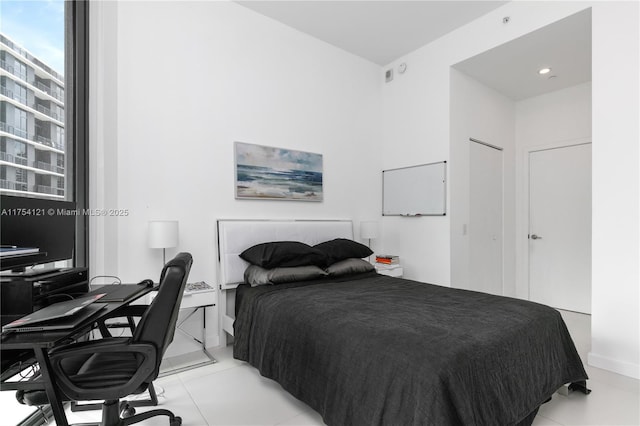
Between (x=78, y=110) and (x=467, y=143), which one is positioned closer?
(x=78, y=110)

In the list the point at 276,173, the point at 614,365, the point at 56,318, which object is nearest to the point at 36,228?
the point at 56,318

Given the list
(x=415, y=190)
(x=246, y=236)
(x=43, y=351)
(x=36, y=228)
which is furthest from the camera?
(x=415, y=190)

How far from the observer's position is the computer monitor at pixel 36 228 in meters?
1.59

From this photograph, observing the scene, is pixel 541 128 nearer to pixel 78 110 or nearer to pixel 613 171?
pixel 613 171

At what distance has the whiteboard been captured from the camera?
3.98m

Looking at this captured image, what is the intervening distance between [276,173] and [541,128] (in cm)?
376

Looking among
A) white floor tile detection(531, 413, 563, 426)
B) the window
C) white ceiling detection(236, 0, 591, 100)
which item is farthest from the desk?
white ceiling detection(236, 0, 591, 100)

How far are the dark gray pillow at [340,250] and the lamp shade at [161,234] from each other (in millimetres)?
1348

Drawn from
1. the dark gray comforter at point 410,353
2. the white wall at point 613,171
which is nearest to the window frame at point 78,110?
the dark gray comforter at point 410,353

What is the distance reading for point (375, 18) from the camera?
12.0 ft

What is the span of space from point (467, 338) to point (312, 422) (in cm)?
105

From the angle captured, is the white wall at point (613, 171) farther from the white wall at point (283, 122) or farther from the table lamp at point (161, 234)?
the table lamp at point (161, 234)

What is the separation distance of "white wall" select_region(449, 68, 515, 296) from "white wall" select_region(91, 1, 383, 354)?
133cm

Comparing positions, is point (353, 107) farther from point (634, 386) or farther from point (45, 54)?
point (634, 386)
